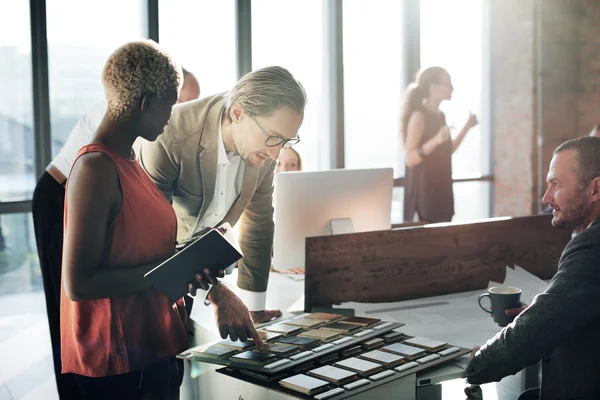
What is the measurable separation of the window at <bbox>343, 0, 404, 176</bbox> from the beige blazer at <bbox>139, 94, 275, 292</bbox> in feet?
10.8

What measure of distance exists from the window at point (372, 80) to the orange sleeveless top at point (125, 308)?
13.1 ft

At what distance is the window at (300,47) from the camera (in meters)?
5.04

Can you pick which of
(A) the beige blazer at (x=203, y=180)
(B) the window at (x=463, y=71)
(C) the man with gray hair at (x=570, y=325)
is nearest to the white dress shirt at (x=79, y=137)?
(A) the beige blazer at (x=203, y=180)

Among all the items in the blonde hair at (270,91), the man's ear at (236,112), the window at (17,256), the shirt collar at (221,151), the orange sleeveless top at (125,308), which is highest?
the blonde hair at (270,91)

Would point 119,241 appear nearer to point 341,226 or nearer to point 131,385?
point 131,385

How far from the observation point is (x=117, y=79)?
1.42 meters

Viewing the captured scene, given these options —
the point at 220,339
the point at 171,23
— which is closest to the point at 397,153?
the point at 171,23

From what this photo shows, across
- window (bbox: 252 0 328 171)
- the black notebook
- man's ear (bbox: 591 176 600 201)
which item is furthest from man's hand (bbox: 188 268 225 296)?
window (bbox: 252 0 328 171)

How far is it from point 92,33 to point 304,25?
1.56 meters

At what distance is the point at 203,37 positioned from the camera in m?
4.84

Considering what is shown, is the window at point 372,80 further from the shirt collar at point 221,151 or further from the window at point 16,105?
the shirt collar at point 221,151

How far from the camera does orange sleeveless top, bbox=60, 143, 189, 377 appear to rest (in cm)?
141

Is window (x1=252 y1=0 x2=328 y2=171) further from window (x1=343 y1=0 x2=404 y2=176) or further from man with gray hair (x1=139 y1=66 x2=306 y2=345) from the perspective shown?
man with gray hair (x1=139 y1=66 x2=306 y2=345)

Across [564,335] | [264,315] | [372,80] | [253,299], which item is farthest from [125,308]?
[372,80]
